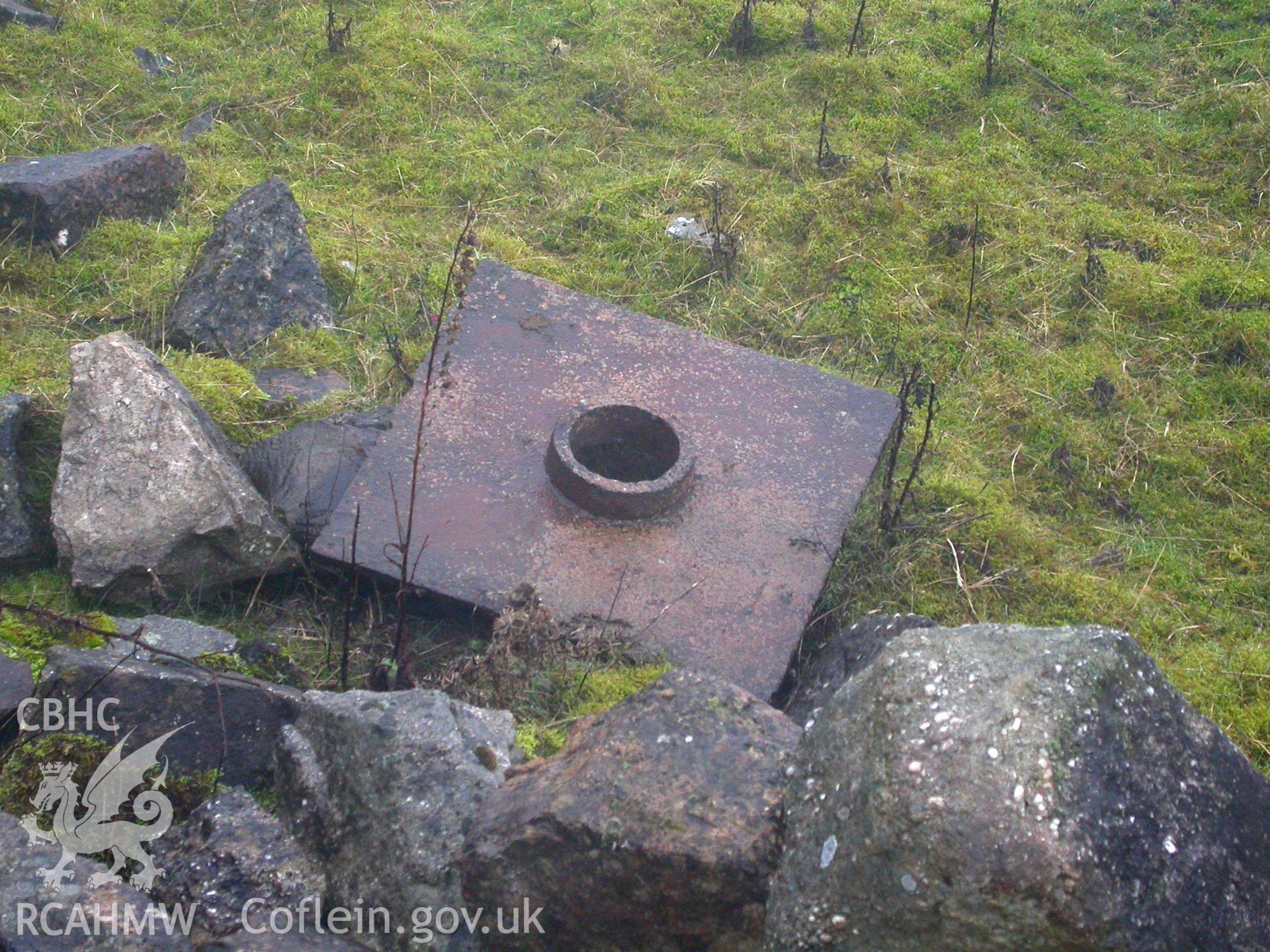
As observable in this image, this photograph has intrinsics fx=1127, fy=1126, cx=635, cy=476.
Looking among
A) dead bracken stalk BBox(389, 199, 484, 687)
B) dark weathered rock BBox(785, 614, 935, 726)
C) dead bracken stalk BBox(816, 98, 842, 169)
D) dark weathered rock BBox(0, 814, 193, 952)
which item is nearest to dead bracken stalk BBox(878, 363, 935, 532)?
dark weathered rock BBox(785, 614, 935, 726)

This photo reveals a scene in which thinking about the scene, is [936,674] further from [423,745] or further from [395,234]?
[395,234]

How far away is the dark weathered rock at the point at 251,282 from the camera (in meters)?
4.47

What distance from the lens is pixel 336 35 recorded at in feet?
20.5

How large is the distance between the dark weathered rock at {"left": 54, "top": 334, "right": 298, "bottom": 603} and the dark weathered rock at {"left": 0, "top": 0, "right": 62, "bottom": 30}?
Answer: 152 inches

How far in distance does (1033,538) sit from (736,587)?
126cm

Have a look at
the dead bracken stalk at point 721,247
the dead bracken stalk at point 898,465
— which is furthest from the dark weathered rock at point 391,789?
the dead bracken stalk at point 721,247

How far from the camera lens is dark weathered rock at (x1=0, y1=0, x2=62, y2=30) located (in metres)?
6.21

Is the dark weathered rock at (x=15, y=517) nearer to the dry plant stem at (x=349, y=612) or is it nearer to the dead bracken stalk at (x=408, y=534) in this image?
the dry plant stem at (x=349, y=612)

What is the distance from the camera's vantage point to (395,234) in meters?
5.26

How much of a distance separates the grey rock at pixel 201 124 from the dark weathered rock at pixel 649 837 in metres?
4.68

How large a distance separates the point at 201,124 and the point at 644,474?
3.50 m

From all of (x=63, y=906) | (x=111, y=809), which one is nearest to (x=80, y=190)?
(x=111, y=809)

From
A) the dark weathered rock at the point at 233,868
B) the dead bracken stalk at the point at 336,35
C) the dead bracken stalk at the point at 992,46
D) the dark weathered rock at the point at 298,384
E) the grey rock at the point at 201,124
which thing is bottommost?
the dark weathered rock at the point at 298,384

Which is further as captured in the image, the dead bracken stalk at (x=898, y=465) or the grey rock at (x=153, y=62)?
the grey rock at (x=153, y=62)
